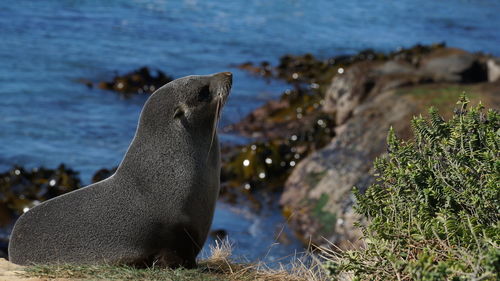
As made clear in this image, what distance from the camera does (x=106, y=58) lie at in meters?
23.2

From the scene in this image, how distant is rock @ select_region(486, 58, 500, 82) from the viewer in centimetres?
1644

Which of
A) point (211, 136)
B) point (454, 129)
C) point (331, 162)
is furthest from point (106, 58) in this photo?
point (454, 129)

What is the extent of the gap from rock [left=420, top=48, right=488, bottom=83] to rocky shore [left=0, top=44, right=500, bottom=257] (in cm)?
2

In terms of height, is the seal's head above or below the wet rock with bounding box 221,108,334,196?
above

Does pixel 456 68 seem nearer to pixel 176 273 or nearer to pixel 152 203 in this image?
pixel 152 203

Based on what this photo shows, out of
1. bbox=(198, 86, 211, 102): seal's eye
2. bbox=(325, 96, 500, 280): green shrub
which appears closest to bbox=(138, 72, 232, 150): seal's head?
bbox=(198, 86, 211, 102): seal's eye

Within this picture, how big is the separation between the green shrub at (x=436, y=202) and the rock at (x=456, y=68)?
1032cm

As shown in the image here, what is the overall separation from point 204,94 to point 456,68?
35.9 ft

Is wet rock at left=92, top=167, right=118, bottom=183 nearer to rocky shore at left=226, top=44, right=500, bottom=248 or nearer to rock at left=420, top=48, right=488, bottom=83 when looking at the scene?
rocky shore at left=226, top=44, right=500, bottom=248

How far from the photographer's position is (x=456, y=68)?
16094 mm

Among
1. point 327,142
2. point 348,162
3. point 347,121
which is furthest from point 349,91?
point 348,162

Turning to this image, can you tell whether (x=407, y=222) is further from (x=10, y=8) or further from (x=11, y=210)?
(x=10, y=8)

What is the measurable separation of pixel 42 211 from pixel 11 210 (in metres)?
6.44

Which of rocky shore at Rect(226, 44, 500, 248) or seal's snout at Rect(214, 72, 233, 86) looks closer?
seal's snout at Rect(214, 72, 233, 86)
